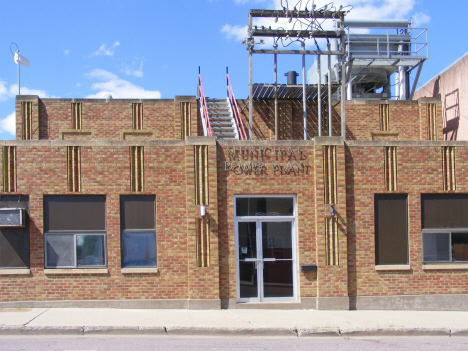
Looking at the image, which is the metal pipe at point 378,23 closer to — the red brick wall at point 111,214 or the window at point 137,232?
the red brick wall at point 111,214

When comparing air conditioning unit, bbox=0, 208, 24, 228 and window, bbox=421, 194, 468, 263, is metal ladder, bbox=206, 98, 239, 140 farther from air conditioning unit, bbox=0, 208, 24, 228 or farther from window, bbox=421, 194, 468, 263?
air conditioning unit, bbox=0, 208, 24, 228

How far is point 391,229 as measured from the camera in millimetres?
13156

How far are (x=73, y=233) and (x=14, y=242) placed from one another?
1351 mm

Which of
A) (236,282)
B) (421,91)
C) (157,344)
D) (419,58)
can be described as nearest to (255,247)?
(236,282)

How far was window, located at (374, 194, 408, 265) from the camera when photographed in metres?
13.1

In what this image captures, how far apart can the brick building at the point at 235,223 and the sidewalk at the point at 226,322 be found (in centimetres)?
60

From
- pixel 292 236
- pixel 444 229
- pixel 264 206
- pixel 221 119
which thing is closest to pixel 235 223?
pixel 264 206

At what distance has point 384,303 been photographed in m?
12.9

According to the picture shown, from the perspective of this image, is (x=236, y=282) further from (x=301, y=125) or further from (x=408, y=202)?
(x=301, y=125)

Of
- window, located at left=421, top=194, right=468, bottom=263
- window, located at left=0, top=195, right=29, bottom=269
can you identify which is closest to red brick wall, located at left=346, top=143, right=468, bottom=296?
window, located at left=421, top=194, right=468, bottom=263

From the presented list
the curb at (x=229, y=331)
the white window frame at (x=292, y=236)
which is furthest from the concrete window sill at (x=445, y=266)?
the curb at (x=229, y=331)

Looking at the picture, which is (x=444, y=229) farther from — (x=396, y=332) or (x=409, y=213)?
(x=396, y=332)

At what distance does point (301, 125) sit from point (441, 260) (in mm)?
6290

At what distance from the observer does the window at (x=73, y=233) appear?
12383mm
